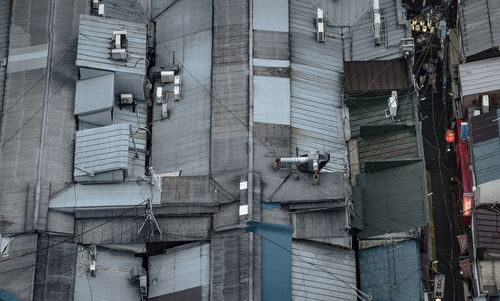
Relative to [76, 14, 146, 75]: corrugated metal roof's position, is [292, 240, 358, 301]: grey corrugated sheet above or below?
below

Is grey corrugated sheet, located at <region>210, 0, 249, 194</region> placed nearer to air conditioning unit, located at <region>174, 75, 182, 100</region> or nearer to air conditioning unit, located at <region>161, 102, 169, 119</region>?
air conditioning unit, located at <region>174, 75, 182, 100</region>

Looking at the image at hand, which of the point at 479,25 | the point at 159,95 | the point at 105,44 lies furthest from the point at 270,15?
the point at 479,25

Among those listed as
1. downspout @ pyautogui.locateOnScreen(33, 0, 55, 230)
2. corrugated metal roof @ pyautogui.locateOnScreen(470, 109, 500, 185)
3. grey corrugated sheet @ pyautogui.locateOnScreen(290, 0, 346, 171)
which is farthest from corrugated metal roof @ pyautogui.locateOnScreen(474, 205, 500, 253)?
downspout @ pyautogui.locateOnScreen(33, 0, 55, 230)

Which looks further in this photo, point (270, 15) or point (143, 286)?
point (270, 15)

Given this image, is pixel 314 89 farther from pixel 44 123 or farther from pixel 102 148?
pixel 44 123

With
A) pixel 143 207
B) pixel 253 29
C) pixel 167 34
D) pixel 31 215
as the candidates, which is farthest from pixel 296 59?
pixel 31 215

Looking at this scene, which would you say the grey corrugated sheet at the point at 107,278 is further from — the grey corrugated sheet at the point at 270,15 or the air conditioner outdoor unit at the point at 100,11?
the grey corrugated sheet at the point at 270,15

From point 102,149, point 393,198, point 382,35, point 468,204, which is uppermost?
point 382,35
